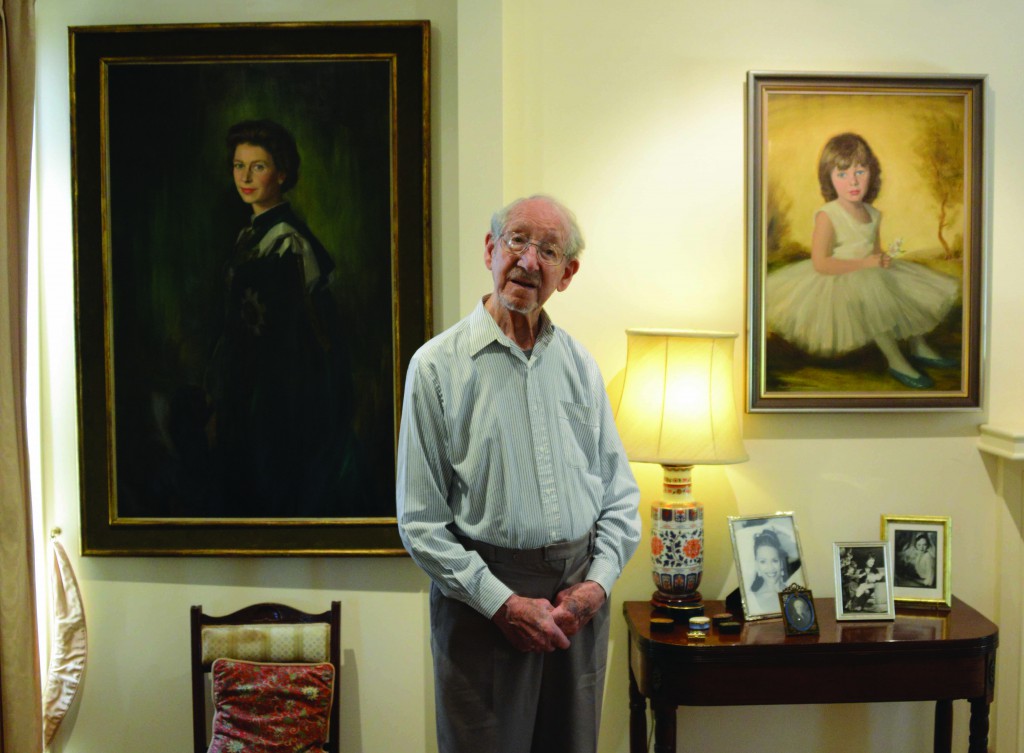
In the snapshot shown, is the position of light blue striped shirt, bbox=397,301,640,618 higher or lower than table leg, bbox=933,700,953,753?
higher

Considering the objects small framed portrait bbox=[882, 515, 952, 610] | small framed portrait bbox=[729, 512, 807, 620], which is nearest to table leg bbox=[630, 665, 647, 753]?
small framed portrait bbox=[729, 512, 807, 620]

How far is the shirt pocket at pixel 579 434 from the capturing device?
1.91 metres

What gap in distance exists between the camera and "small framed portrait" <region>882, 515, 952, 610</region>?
2449 millimetres

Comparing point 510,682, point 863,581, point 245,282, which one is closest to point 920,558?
point 863,581

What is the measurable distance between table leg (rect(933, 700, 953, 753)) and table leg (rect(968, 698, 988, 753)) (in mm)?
152

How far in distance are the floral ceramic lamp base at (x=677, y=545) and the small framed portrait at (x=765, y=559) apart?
0.37 feet

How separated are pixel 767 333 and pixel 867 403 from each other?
0.36 m

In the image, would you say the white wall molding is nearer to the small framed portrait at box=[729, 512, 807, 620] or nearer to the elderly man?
the small framed portrait at box=[729, 512, 807, 620]

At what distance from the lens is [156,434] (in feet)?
8.23

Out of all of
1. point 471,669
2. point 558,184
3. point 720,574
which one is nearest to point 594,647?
point 471,669

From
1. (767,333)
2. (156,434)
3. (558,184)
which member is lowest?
(156,434)

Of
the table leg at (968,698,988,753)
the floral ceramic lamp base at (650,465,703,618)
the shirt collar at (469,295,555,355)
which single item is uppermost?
the shirt collar at (469,295,555,355)

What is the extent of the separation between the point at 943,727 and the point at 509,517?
1.56 meters

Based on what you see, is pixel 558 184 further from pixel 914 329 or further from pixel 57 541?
pixel 57 541
